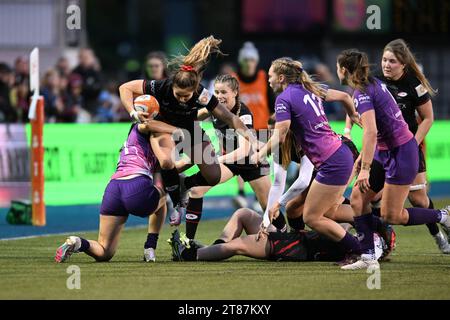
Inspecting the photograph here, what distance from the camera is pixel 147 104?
11359mm

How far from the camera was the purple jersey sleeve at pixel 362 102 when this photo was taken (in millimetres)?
10711

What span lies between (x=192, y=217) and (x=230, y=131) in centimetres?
140

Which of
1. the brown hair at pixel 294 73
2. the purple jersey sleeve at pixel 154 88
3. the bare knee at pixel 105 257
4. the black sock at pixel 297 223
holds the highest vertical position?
the brown hair at pixel 294 73

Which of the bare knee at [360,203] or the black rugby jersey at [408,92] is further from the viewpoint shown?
the black rugby jersey at [408,92]

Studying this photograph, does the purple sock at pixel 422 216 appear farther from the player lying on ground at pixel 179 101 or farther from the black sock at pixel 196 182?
the black sock at pixel 196 182

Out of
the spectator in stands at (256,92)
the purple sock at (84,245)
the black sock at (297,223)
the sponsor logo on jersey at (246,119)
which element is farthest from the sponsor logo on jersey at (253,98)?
the purple sock at (84,245)

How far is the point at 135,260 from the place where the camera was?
1180 centimetres

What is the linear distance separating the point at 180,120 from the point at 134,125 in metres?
0.47

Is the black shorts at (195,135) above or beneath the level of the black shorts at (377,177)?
above

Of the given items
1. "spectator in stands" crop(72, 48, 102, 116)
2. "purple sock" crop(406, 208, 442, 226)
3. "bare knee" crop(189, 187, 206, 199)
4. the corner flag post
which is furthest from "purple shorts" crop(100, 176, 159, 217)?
"spectator in stands" crop(72, 48, 102, 116)

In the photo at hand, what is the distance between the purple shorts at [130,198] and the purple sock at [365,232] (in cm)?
192

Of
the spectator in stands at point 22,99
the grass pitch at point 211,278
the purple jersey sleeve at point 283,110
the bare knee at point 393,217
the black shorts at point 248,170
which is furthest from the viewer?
the spectator in stands at point 22,99

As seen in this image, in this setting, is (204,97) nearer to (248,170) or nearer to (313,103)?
(313,103)
